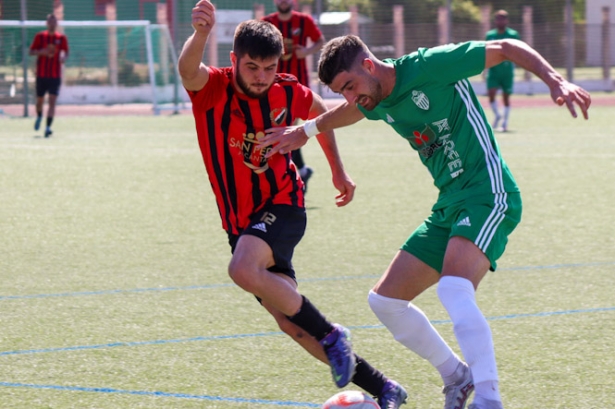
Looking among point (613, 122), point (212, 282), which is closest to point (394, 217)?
point (212, 282)

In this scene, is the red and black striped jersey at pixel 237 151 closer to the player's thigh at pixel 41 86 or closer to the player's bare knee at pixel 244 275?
the player's bare knee at pixel 244 275

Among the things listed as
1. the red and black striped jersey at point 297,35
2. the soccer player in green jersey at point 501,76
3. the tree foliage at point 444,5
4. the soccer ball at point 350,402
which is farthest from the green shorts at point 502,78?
the soccer ball at point 350,402

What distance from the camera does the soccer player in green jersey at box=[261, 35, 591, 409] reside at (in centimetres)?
390

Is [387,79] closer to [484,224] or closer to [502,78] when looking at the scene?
[484,224]

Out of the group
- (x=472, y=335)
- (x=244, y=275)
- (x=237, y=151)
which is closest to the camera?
(x=472, y=335)

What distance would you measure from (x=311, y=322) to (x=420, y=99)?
104 centimetres

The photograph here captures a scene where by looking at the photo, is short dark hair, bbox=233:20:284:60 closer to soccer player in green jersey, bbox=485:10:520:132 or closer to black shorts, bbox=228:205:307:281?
black shorts, bbox=228:205:307:281

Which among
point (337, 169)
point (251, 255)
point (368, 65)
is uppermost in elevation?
point (368, 65)

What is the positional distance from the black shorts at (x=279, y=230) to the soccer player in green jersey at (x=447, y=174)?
0.31 metres

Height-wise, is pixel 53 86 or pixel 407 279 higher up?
pixel 53 86

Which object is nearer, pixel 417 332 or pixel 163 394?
pixel 417 332

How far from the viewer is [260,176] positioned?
15.0 ft

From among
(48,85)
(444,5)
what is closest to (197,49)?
(48,85)

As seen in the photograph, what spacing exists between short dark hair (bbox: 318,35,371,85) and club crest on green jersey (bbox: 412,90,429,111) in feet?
0.84
